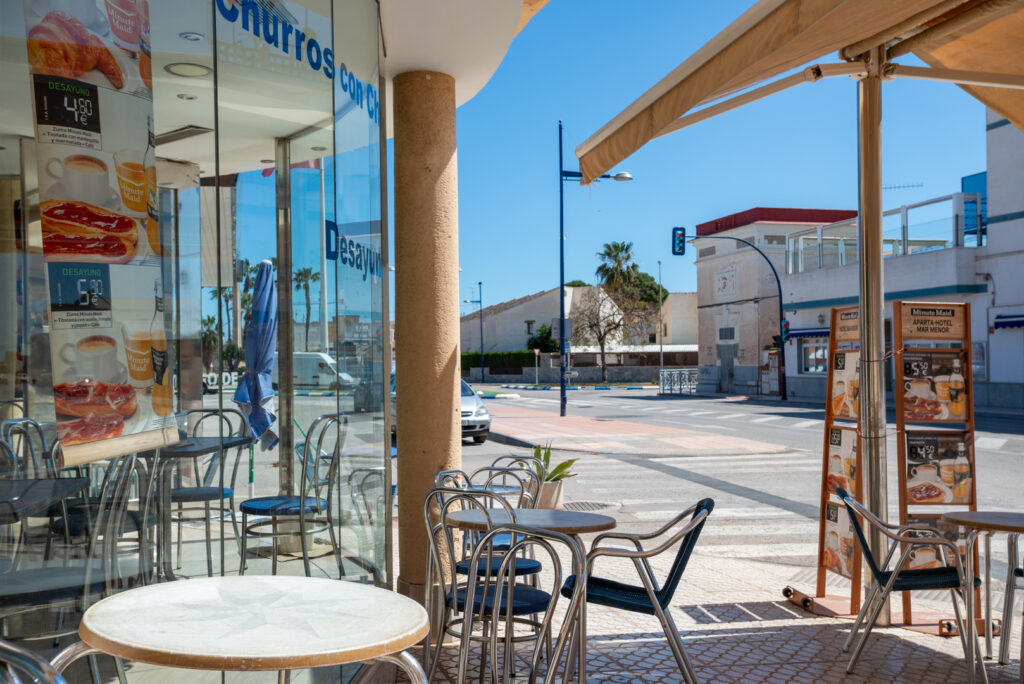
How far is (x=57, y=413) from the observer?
226 centimetres

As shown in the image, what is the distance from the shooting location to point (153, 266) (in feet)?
8.29

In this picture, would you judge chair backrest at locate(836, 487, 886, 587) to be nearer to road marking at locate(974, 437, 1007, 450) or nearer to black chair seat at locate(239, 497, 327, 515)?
black chair seat at locate(239, 497, 327, 515)

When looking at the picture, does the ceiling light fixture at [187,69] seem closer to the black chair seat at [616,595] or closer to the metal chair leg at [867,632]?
the black chair seat at [616,595]

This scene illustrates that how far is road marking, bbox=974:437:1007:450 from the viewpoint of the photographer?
15.0 metres

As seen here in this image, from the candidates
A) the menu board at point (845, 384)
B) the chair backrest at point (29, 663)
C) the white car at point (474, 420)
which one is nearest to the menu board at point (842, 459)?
the menu board at point (845, 384)

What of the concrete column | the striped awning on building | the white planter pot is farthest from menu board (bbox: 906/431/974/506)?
the striped awning on building

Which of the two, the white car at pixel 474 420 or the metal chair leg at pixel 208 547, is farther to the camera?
the white car at pixel 474 420

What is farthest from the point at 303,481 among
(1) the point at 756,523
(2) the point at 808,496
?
(2) the point at 808,496

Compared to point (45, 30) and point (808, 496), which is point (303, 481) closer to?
point (45, 30)

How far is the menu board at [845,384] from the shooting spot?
17.5 feet

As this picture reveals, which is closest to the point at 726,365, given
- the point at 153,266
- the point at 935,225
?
the point at 935,225

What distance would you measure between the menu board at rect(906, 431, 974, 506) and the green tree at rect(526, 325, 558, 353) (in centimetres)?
5834

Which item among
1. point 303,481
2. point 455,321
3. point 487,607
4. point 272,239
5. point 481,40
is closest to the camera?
point 272,239

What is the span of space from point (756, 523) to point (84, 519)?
746cm
